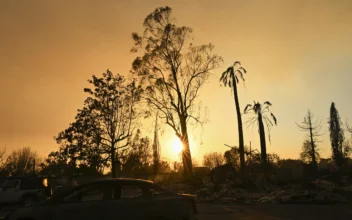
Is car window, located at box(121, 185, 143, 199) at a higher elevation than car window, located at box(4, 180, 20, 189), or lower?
lower

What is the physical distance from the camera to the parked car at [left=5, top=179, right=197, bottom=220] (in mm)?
8922

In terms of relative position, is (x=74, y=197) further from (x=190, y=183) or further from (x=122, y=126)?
(x=122, y=126)

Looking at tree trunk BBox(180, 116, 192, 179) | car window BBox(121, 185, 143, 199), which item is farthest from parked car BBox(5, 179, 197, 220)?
tree trunk BBox(180, 116, 192, 179)

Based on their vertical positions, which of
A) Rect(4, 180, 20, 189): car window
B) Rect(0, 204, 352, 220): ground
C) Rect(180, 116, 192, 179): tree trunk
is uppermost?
Rect(180, 116, 192, 179): tree trunk

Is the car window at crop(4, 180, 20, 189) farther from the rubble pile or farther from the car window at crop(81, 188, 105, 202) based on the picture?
the car window at crop(81, 188, 105, 202)

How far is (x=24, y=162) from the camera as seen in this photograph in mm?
86500

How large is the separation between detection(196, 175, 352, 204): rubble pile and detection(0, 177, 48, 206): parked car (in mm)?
11141

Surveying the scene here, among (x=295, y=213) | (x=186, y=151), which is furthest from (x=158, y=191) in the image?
(x=186, y=151)

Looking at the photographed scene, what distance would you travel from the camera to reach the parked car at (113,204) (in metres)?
8.92

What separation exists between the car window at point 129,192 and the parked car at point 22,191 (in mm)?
16115

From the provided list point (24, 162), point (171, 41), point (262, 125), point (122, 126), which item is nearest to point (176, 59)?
point (171, 41)

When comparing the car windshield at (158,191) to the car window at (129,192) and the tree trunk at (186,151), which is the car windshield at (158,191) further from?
the tree trunk at (186,151)

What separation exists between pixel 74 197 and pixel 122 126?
30384 millimetres

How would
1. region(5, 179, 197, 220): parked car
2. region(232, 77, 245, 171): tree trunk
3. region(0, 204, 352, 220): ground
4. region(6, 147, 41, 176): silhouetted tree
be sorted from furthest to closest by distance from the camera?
region(6, 147, 41, 176): silhouetted tree
region(232, 77, 245, 171): tree trunk
region(0, 204, 352, 220): ground
region(5, 179, 197, 220): parked car
